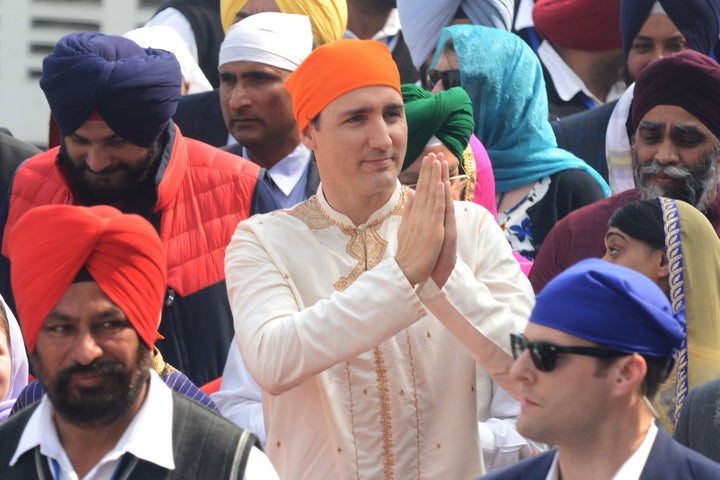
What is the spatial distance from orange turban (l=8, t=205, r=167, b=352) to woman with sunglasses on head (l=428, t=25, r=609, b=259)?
279 centimetres

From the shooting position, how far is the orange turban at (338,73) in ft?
17.6

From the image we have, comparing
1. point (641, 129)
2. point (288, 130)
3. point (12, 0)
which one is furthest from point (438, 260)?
point (12, 0)

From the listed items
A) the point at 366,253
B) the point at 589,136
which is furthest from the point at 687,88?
the point at 366,253

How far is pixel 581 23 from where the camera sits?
8.95m

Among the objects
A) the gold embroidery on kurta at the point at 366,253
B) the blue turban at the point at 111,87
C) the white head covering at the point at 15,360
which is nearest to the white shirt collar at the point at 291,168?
the blue turban at the point at 111,87

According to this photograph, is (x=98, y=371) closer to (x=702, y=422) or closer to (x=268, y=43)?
(x=702, y=422)

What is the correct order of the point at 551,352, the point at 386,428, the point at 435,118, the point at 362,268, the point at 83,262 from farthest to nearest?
the point at 435,118 < the point at 362,268 < the point at 386,428 < the point at 83,262 < the point at 551,352

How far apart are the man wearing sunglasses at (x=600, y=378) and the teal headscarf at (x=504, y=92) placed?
3205 mm

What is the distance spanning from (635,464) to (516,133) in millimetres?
3528

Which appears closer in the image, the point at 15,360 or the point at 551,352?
the point at 551,352

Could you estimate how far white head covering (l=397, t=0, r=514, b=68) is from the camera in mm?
8641

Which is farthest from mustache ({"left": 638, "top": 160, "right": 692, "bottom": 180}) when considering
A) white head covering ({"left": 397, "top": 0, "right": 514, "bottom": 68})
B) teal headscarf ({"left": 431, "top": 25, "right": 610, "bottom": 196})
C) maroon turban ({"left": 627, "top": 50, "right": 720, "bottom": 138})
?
white head covering ({"left": 397, "top": 0, "right": 514, "bottom": 68})

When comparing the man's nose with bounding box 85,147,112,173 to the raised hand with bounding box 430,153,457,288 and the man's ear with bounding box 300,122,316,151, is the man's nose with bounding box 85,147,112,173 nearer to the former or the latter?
the man's ear with bounding box 300,122,316,151

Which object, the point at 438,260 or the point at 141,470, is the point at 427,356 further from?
the point at 141,470
